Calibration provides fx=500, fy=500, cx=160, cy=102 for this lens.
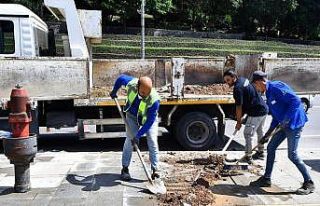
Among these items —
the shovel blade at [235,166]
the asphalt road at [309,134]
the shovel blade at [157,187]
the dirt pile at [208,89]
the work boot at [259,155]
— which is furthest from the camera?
the asphalt road at [309,134]

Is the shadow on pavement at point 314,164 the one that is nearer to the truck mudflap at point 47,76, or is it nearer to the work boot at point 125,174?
the work boot at point 125,174

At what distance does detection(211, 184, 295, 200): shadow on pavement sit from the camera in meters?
6.38

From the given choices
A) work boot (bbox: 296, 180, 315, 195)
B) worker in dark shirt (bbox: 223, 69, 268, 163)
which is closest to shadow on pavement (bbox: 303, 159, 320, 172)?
worker in dark shirt (bbox: 223, 69, 268, 163)

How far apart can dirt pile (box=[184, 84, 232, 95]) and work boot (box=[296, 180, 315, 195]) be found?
380 cm

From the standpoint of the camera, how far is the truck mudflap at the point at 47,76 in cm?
851

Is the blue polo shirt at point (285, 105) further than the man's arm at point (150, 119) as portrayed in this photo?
No

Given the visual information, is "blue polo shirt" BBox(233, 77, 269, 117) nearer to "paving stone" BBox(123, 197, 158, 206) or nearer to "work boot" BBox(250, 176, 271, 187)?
"work boot" BBox(250, 176, 271, 187)

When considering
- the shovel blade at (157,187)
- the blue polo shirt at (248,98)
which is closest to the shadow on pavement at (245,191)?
the shovel blade at (157,187)

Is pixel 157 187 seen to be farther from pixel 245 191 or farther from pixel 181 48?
pixel 181 48

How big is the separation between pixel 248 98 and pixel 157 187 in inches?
94.7

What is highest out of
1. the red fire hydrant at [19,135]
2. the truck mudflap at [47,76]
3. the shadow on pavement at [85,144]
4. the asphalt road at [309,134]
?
the truck mudflap at [47,76]

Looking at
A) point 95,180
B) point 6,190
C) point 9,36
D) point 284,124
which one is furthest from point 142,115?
point 9,36

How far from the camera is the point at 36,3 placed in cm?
3281

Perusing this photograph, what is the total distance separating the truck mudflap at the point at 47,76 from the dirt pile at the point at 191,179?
2.07 metres
